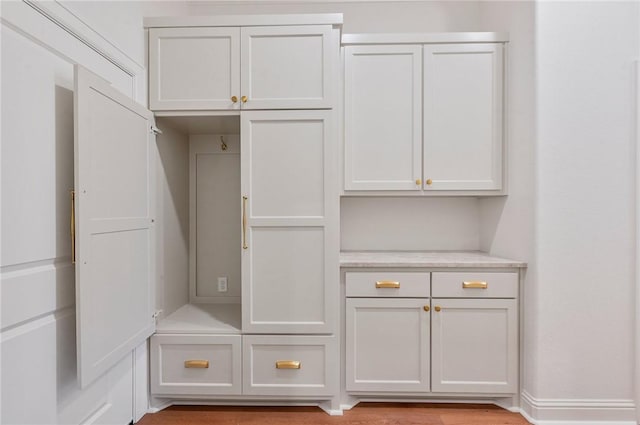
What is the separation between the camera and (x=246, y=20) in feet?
6.17

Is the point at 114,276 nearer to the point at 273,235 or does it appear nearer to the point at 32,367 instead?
the point at 32,367

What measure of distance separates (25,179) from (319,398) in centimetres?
170

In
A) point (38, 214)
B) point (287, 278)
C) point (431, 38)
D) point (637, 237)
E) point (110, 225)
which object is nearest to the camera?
point (38, 214)

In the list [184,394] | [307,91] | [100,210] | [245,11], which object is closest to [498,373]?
[184,394]

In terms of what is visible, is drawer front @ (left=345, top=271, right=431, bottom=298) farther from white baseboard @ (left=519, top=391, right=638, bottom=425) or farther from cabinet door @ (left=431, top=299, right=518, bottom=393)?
white baseboard @ (left=519, top=391, right=638, bottom=425)

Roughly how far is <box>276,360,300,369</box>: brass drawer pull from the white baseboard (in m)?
1.29

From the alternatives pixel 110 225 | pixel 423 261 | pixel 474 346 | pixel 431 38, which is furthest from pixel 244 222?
pixel 431 38

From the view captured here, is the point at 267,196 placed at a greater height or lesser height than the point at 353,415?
greater

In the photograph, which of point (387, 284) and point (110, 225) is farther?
point (387, 284)

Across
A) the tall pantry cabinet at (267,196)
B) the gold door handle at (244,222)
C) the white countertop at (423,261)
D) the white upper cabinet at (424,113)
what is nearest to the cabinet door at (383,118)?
the white upper cabinet at (424,113)

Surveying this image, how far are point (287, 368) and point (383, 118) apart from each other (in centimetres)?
158

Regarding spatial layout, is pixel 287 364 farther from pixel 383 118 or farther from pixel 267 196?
pixel 383 118

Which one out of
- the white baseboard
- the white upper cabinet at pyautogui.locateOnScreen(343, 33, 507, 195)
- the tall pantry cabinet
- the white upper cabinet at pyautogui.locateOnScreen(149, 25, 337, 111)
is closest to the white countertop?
the tall pantry cabinet

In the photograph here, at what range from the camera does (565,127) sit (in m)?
1.83
